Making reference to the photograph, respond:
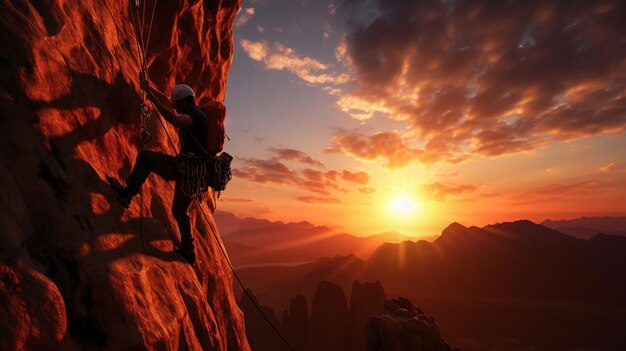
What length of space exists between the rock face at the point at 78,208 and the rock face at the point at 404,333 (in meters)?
17.8

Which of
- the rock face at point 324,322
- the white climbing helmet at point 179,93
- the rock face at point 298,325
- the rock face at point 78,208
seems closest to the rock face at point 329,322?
the rock face at point 324,322

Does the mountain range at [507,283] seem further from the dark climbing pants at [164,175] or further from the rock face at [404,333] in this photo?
A: the dark climbing pants at [164,175]

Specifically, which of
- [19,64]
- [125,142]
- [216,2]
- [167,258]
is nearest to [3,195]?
[19,64]

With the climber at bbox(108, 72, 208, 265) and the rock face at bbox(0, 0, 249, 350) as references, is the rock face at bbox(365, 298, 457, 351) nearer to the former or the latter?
the rock face at bbox(0, 0, 249, 350)

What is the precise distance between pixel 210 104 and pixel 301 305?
56.8 metres

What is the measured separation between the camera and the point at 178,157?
18.2 ft

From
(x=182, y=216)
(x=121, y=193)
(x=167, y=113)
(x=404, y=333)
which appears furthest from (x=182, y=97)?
(x=404, y=333)

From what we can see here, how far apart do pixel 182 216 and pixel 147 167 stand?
3.83ft

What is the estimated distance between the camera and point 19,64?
148 inches

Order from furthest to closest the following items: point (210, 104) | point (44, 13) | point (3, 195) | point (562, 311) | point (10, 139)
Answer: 1. point (562, 311)
2. point (210, 104)
3. point (44, 13)
4. point (10, 139)
5. point (3, 195)

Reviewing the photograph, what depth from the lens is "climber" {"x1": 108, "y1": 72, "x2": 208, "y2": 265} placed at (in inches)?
205

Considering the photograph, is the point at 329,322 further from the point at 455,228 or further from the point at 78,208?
the point at 455,228

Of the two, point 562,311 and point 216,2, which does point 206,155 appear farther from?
point 562,311

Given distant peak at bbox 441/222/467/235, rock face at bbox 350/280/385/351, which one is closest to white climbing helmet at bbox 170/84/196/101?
rock face at bbox 350/280/385/351
